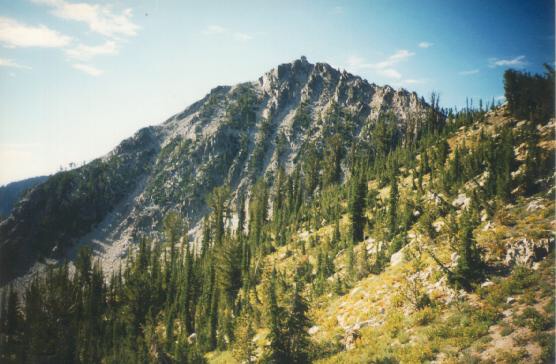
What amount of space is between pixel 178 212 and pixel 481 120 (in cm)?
13640

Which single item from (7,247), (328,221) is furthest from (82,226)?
(328,221)

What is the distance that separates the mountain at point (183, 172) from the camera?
502 feet

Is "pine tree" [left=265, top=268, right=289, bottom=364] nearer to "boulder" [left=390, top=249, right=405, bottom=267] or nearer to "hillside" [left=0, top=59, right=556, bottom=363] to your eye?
"hillside" [left=0, top=59, right=556, bottom=363]

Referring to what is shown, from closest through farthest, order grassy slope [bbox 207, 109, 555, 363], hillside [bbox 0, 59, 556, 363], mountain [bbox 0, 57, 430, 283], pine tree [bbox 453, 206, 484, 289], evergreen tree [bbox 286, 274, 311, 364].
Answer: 1. grassy slope [bbox 207, 109, 555, 363]
2. hillside [bbox 0, 59, 556, 363]
3. pine tree [bbox 453, 206, 484, 289]
4. evergreen tree [bbox 286, 274, 311, 364]
5. mountain [bbox 0, 57, 430, 283]

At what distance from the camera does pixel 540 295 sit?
16.7 m

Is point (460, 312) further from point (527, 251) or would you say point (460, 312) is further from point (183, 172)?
point (183, 172)

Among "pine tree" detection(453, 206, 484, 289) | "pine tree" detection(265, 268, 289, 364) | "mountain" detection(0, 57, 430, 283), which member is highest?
"mountain" detection(0, 57, 430, 283)

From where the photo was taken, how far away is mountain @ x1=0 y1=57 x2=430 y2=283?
153m

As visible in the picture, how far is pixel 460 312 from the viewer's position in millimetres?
18344

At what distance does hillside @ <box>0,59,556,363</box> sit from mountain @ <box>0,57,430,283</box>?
4.04 feet

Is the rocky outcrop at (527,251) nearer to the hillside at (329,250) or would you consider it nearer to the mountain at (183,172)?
the hillside at (329,250)

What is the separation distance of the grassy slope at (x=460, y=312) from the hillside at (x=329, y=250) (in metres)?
0.12

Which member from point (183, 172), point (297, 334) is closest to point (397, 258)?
point (297, 334)

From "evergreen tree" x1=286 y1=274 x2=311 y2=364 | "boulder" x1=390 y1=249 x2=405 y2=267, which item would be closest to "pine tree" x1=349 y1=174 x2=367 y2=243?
"boulder" x1=390 y1=249 x2=405 y2=267
